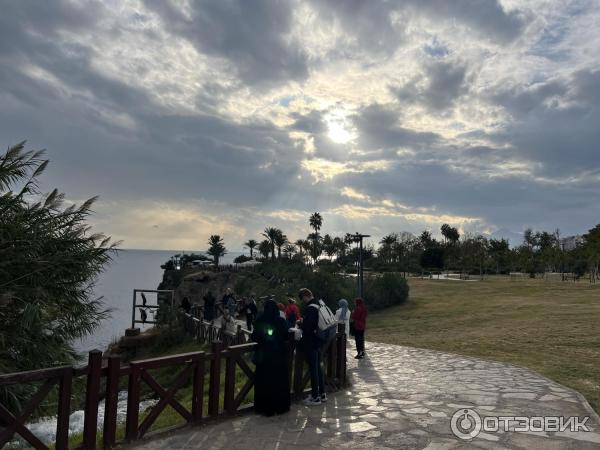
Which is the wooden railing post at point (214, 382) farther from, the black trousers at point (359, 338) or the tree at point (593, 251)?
the tree at point (593, 251)

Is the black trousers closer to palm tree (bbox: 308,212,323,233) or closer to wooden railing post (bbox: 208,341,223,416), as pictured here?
wooden railing post (bbox: 208,341,223,416)

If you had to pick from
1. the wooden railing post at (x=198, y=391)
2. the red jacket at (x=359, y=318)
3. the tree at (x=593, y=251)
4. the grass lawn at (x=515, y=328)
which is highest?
the tree at (x=593, y=251)

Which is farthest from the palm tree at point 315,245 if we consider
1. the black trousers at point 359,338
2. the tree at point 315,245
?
the black trousers at point 359,338

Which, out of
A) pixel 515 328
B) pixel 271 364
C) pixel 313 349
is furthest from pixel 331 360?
pixel 515 328

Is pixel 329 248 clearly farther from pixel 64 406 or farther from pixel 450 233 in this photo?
pixel 64 406

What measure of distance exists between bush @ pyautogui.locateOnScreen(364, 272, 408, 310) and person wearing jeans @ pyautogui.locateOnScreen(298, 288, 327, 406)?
26867mm

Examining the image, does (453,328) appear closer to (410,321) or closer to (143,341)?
(410,321)

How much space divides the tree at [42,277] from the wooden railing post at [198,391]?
5.07 metres

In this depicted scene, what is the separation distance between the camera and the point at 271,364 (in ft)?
22.7

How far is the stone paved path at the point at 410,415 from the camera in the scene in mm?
5930

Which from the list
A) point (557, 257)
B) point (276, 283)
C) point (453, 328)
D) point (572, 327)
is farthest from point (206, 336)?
point (557, 257)

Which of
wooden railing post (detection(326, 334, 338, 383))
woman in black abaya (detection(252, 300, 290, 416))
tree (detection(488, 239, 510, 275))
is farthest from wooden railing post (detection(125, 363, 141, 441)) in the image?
tree (detection(488, 239, 510, 275))

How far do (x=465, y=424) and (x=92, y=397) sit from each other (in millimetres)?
5245

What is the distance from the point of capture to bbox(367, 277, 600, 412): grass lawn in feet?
38.6
